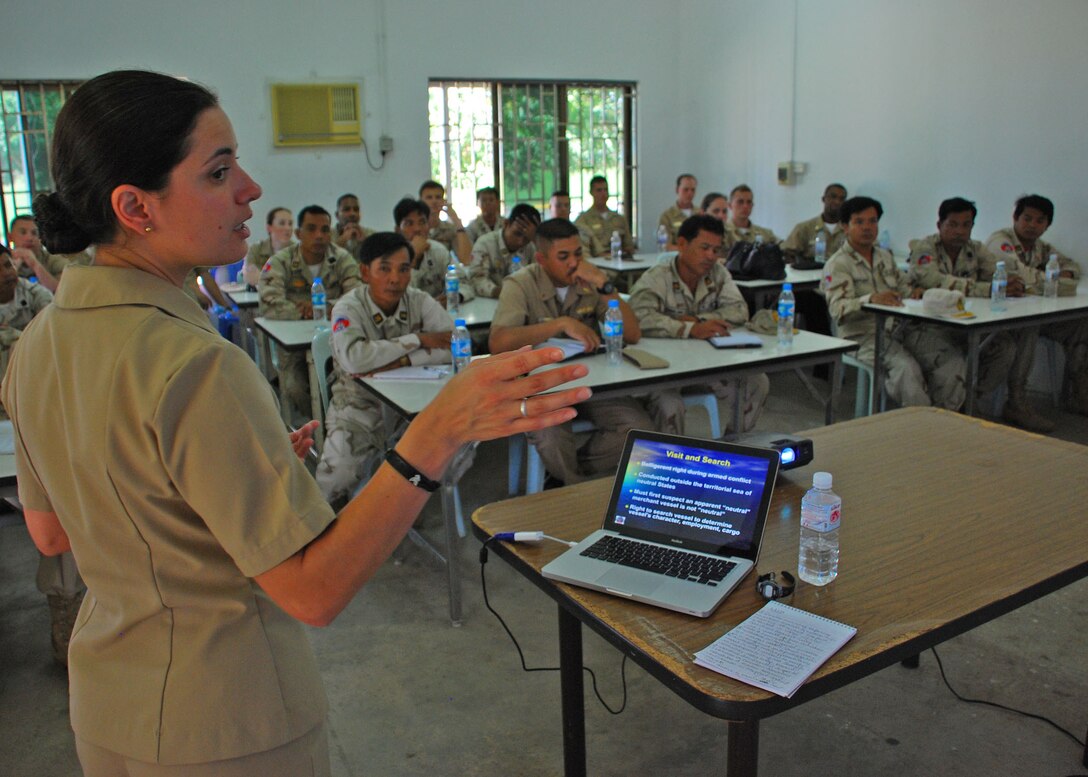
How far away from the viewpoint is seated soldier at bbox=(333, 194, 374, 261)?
7.04 metres

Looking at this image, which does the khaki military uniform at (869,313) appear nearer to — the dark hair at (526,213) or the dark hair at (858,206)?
the dark hair at (858,206)

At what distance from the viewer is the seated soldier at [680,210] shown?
8.57m

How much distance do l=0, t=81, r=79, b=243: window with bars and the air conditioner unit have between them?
163 cm

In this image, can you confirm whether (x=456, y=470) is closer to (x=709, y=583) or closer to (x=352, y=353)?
(x=352, y=353)

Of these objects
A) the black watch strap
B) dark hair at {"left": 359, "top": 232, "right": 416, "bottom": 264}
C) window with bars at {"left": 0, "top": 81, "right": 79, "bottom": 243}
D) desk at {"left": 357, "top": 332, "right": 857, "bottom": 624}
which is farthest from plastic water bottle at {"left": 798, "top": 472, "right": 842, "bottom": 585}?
window with bars at {"left": 0, "top": 81, "right": 79, "bottom": 243}

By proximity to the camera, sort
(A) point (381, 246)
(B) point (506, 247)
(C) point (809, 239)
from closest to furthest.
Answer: (A) point (381, 246) < (B) point (506, 247) < (C) point (809, 239)

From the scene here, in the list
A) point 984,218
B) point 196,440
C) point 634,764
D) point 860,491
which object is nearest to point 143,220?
point 196,440

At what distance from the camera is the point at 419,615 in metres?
3.04

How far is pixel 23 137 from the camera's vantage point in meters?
7.32

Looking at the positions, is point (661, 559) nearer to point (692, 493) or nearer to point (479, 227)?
point (692, 493)

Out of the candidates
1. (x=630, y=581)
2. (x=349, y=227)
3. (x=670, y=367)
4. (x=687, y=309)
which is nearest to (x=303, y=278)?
(x=349, y=227)

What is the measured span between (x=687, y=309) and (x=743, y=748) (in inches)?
127

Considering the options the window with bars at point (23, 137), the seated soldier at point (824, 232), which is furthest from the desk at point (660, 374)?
the window with bars at point (23, 137)

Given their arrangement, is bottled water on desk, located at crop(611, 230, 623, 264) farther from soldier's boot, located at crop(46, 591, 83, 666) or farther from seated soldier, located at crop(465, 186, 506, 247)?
soldier's boot, located at crop(46, 591, 83, 666)
